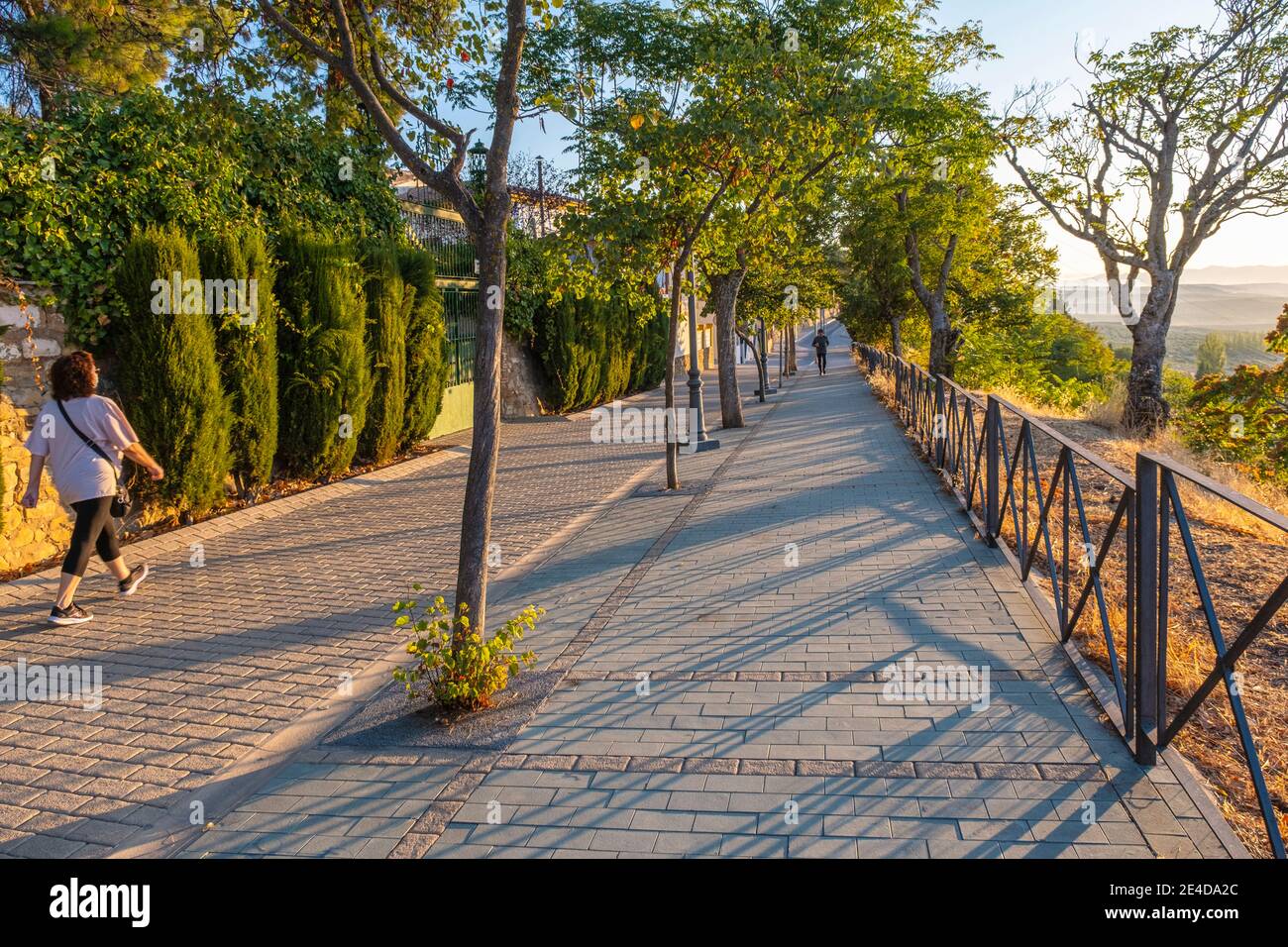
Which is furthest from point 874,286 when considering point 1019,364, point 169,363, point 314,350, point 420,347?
point 169,363

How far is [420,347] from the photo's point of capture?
13.0 meters

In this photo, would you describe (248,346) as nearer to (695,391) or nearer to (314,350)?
(314,350)

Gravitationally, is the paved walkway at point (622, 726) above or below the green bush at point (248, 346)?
below

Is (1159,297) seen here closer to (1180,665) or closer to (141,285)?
(1180,665)

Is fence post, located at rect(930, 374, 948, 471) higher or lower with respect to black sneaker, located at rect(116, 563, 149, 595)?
higher

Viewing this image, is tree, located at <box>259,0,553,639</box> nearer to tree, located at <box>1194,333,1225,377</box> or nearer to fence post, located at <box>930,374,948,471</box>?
fence post, located at <box>930,374,948,471</box>

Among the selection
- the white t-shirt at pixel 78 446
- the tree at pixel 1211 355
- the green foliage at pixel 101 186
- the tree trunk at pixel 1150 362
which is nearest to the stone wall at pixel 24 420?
the green foliage at pixel 101 186

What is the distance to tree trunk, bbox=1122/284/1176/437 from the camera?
774 inches

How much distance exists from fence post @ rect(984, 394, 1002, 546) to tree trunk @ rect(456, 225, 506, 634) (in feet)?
14.4

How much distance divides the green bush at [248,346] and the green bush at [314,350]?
515mm

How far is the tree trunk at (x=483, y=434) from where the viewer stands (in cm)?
447

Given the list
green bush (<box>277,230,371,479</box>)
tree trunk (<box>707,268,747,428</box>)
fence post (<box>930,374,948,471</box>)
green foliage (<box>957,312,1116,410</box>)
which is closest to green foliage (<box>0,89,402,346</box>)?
green bush (<box>277,230,371,479</box>)

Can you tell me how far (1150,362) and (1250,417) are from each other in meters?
5.31

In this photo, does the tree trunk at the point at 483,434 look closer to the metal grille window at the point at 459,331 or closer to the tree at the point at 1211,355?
the metal grille window at the point at 459,331
